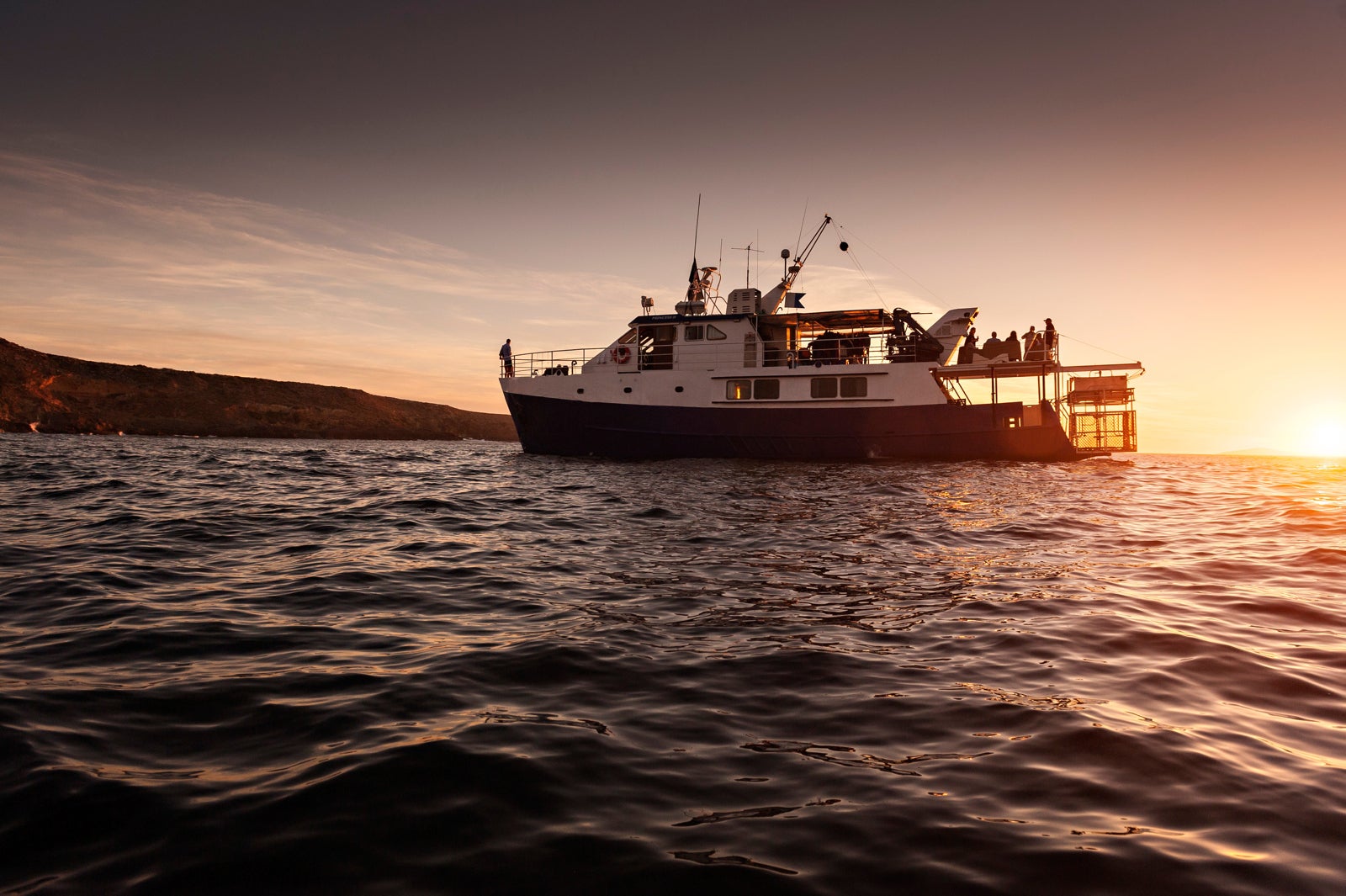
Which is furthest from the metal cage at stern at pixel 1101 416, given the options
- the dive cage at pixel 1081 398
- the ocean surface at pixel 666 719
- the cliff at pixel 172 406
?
the cliff at pixel 172 406

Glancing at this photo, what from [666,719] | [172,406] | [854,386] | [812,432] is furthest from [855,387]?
[172,406]

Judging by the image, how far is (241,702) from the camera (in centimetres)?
364

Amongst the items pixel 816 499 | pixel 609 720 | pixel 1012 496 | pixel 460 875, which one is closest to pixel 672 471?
pixel 816 499

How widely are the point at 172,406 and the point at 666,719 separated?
10032 centimetres

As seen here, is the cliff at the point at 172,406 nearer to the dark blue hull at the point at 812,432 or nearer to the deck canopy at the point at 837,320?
the dark blue hull at the point at 812,432

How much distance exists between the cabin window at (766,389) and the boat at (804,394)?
0.15 ft

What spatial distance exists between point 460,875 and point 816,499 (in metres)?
12.3

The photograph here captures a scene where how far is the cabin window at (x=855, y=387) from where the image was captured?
24547mm

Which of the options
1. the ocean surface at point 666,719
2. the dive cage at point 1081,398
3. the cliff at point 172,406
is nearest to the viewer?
the ocean surface at point 666,719

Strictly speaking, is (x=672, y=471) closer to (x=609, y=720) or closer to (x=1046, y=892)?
(x=609, y=720)

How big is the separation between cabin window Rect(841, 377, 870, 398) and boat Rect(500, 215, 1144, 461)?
0.10ft

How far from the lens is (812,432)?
2462cm

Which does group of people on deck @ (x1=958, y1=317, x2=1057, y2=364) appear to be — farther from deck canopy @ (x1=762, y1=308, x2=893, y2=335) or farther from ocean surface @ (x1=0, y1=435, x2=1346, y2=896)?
ocean surface @ (x1=0, y1=435, x2=1346, y2=896)

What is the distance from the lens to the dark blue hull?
78.6ft
